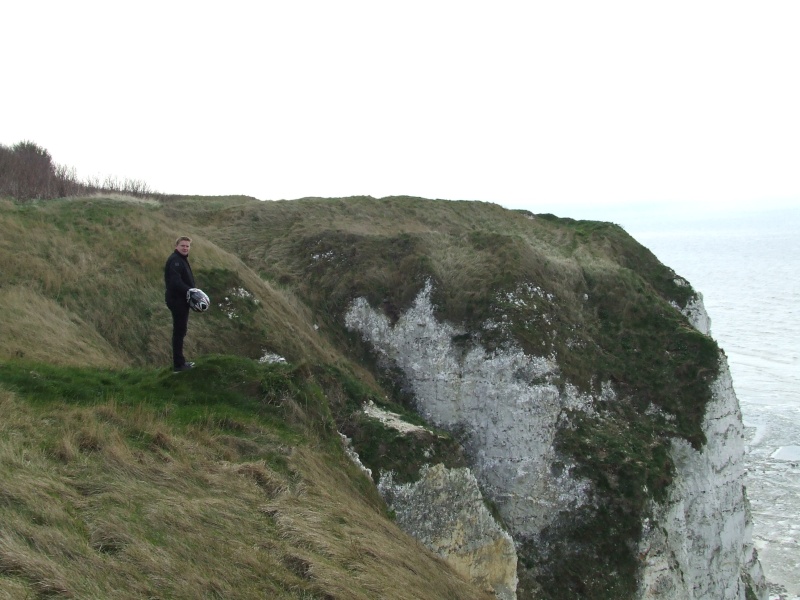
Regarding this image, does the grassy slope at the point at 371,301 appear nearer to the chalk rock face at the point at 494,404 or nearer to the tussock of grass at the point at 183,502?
the chalk rock face at the point at 494,404

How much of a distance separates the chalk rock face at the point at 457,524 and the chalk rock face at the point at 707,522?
6046 mm

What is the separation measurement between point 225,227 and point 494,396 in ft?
57.3

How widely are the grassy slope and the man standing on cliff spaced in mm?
1657

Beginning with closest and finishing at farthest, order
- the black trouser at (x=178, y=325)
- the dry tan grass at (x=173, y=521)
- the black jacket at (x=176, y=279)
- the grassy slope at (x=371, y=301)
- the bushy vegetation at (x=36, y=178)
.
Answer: the dry tan grass at (x=173, y=521)
the black jacket at (x=176, y=279)
the black trouser at (x=178, y=325)
the grassy slope at (x=371, y=301)
the bushy vegetation at (x=36, y=178)

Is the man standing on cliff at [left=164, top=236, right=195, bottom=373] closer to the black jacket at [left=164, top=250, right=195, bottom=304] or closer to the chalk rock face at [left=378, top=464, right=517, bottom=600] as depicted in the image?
the black jacket at [left=164, top=250, right=195, bottom=304]

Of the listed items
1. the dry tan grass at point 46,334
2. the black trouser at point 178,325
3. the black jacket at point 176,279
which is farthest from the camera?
the dry tan grass at point 46,334

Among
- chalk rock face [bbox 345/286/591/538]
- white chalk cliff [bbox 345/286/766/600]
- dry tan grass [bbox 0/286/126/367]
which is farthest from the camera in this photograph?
chalk rock face [bbox 345/286/591/538]

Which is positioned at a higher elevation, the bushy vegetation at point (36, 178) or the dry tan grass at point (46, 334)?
the bushy vegetation at point (36, 178)

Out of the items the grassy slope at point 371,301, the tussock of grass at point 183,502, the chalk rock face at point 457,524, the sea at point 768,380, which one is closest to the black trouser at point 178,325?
the tussock of grass at point 183,502

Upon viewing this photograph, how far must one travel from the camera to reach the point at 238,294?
836 inches

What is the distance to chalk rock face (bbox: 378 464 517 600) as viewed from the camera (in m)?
15.7

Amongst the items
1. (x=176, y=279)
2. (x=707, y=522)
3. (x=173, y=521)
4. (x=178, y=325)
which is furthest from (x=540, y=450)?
(x=173, y=521)

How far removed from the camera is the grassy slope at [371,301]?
18078 millimetres

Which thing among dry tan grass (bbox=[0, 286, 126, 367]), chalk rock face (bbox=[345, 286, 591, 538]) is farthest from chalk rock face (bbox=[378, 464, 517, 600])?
dry tan grass (bbox=[0, 286, 126, 367])
